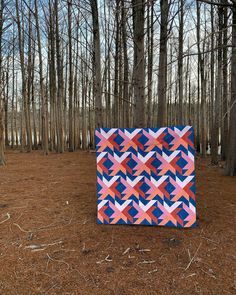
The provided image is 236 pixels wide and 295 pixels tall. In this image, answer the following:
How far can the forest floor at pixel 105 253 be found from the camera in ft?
6.16

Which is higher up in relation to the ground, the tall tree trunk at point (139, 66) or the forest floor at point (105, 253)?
the tall tree trunk at point (139, 66)

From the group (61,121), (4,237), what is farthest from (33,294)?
(61,121)

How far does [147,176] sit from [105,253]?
3.01 ft

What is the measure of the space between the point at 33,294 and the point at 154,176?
157cm

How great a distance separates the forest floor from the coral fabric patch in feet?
0.53

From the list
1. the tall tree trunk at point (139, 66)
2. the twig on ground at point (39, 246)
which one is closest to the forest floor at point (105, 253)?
the twig on ground at point (39, 246)

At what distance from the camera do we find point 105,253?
7.54 ft

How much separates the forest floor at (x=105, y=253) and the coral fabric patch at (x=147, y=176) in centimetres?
16

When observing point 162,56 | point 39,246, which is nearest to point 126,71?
point 162,56

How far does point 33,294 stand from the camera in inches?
70.4

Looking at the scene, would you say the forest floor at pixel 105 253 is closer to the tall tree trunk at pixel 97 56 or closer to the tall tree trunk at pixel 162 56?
the tall tree trunk at pixel 97 56

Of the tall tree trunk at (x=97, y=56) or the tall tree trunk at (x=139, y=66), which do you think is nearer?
the tall tree trunk at (x=139, y=66)

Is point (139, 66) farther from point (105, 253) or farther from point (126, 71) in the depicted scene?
point (126, 71)

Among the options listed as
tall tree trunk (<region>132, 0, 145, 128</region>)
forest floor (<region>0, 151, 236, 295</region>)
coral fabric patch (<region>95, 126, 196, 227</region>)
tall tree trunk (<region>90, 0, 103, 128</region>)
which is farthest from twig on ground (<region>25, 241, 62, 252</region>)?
tall tree trunk (<region>90, 0, 103, 128</region>)
